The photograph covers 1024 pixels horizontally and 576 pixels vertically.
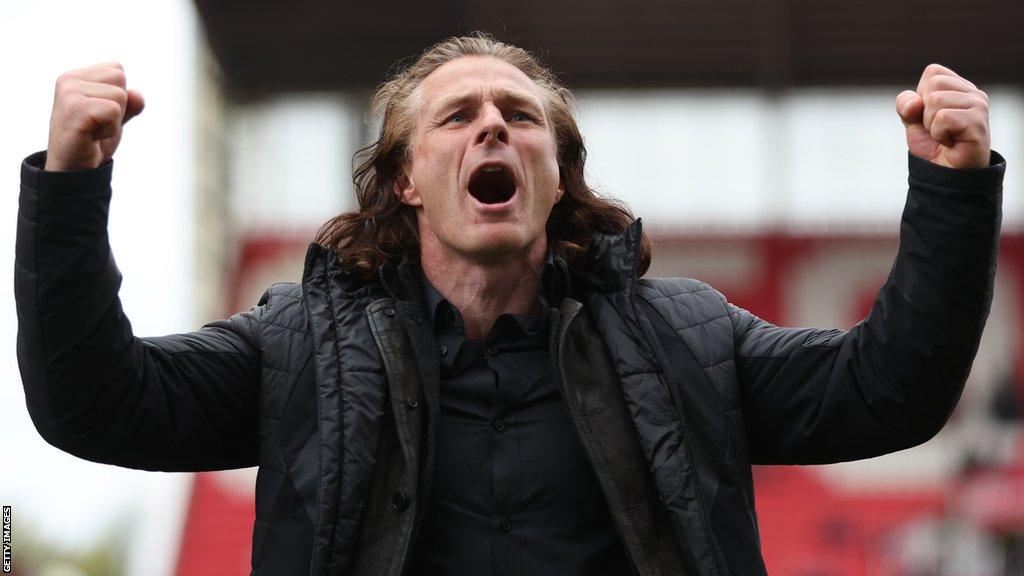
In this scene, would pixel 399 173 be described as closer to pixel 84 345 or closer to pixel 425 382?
pixel 425 382

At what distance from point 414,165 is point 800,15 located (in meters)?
10.4

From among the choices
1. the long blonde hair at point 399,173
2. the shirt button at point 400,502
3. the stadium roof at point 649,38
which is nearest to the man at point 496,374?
the shirt button at point 400,502

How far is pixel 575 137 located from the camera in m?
2.85

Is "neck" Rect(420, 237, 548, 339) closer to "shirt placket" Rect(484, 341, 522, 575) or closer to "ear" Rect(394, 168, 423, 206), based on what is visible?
"shirt placket" Rect(484, 341, 522, 575)

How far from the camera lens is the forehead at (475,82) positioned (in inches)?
100

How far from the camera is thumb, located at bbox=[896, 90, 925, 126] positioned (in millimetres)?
1908

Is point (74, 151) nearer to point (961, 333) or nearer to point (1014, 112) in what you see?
point (961, 333)

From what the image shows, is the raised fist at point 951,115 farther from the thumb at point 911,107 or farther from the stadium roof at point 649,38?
the stadium roof at point 649,38

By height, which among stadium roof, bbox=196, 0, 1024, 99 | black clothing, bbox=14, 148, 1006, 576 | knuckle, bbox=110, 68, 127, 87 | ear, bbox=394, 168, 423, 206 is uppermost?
knuckle, bbox=110, 68, 127, 87

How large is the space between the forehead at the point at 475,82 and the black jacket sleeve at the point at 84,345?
→ 2.63 feet

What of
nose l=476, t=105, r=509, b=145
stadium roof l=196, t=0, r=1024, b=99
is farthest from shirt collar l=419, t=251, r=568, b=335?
stadium roof l=196, t=0, r=1024, b=99

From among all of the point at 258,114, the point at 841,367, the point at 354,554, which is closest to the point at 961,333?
the point at 841,367

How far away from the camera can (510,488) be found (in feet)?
7.04

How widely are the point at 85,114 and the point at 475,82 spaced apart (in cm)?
92
